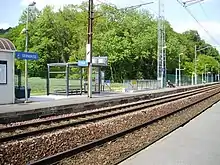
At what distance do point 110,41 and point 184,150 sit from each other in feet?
219

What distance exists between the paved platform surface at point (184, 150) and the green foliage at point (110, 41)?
2357 inches

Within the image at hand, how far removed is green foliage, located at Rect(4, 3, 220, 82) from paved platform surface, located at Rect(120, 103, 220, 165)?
196 feet

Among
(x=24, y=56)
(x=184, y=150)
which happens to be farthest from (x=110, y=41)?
(x=184, y=150)

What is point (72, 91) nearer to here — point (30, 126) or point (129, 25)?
point (30, 126)

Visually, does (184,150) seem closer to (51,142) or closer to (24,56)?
(51,142)

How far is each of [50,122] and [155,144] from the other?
22.2 ft

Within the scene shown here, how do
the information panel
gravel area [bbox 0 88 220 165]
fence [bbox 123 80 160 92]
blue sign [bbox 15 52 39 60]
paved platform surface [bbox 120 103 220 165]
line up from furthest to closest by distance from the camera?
fence [bbox 123 80 160 92] → blue sign [bbox 15 52 39 60] → the information panel → gravel area [bbox 0 88 220 165] → paved platform surface [bbox 120 103 220 165]

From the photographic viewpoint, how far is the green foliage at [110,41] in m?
76.6

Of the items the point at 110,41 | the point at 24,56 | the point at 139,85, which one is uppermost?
the point at 110,41

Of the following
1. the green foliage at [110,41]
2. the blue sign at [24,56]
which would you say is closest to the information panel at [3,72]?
the blue sign at [24,56]

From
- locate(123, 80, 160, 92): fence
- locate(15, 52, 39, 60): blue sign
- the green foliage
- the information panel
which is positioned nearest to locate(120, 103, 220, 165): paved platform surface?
the information panel

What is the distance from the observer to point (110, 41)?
75500 mm

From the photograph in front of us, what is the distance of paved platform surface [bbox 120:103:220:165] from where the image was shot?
818 centimetres

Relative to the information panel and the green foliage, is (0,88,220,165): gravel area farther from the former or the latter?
the green foliage
